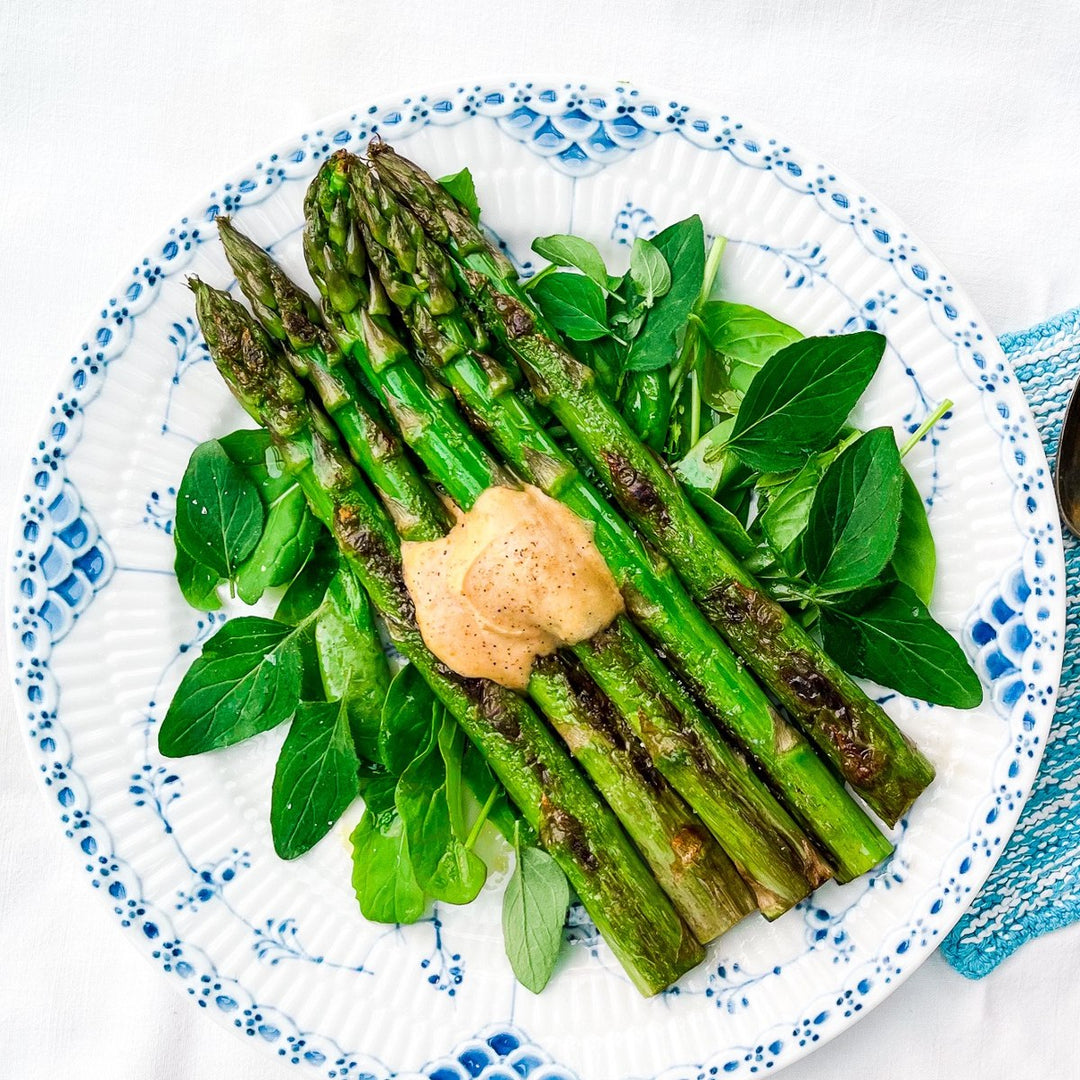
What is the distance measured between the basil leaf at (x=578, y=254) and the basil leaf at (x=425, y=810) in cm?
130

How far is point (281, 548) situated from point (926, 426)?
1.77m

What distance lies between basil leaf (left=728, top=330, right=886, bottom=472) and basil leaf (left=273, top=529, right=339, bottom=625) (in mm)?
1134

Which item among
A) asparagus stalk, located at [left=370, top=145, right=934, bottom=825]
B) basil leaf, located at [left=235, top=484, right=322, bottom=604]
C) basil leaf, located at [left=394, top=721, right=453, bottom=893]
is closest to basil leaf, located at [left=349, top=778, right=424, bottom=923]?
basil leaf, located at [left=394, top=721, right=453, bottom=893]

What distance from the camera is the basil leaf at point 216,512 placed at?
8.39 ft

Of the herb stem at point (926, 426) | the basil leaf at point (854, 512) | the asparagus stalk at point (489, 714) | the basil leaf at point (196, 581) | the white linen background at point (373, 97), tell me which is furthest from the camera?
the white linen background at point (373, 97)

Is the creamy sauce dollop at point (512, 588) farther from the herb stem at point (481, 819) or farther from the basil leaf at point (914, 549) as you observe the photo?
the basil leaf at point (914, 549)

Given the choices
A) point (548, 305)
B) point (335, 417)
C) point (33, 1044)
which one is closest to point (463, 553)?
point (335, 417)

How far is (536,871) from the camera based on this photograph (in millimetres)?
2494

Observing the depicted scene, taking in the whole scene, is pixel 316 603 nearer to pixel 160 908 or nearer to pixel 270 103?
pixel 160 908

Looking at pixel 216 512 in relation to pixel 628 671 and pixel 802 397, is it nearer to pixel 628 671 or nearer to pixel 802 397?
pixel 628 671

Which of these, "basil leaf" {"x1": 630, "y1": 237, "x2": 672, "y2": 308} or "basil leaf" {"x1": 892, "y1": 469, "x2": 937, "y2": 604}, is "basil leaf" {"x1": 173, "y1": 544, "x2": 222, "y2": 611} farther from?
"basil leaf" {"x1": 892, "y1": 469, "x2": 937, "y2": 604}

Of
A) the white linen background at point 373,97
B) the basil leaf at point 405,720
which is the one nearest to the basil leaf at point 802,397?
the white linen background at point 373,97

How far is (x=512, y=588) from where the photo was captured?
2344 mm

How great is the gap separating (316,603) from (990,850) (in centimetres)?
193
